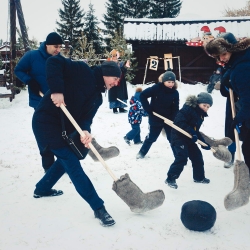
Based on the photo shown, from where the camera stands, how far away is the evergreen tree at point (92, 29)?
28.6 meters

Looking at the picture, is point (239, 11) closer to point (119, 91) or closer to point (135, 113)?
point (119, 91)

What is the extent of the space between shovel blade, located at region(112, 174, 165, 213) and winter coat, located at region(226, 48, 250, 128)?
1266 millimetres

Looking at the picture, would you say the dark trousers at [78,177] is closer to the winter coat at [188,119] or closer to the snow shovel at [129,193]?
the snow shovel at [129,193]

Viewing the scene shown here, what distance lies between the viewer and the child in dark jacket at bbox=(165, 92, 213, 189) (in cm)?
392

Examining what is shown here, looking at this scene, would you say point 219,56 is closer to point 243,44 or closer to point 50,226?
point 243,44

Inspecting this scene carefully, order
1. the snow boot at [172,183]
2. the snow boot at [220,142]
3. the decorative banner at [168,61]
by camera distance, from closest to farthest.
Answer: the snow boot at [172,183] → the snow boot at [220,142] → the decorative banner at [168,61]

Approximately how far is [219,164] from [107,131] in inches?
137

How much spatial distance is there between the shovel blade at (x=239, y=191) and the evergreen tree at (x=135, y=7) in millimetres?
29592

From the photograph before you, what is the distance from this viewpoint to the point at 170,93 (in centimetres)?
509

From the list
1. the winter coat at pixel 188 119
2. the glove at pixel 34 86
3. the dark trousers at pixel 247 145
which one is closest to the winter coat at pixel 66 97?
the glove at pixel 34 86

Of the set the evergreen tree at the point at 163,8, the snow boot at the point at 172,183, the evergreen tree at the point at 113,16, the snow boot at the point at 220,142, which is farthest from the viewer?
the evergreen tree at the point at 163,8

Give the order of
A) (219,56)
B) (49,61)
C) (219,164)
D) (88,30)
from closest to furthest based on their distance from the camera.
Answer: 1. (49,61)
2. (219,56)
3. (219,164)
4. (88,30)

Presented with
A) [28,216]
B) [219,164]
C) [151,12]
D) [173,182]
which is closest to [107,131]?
[219,164]

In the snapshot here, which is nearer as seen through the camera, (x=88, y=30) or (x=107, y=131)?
(x=107, y=131)
